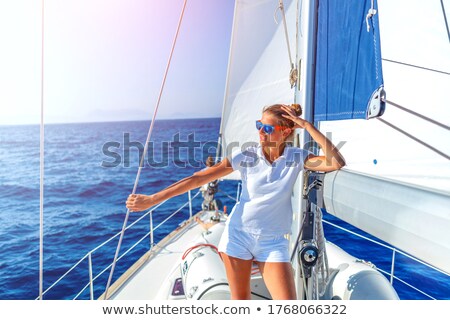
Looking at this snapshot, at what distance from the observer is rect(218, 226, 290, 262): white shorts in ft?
6.30

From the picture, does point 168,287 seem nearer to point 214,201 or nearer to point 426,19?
point 214,201

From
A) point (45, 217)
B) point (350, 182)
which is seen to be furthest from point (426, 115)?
point (45, 217)

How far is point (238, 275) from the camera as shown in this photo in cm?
196

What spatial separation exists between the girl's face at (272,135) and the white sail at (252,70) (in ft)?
11.4

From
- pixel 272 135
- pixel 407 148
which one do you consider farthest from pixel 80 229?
pixel 407 148

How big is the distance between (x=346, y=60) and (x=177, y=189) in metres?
1.53

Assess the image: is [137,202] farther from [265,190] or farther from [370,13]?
[370,13]

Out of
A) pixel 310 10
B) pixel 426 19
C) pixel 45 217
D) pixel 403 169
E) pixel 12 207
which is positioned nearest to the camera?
pixel 403 169

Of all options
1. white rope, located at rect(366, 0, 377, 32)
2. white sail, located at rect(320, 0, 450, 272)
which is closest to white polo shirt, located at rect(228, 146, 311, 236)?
white sail, located at rect(320, 0, 450, 272)

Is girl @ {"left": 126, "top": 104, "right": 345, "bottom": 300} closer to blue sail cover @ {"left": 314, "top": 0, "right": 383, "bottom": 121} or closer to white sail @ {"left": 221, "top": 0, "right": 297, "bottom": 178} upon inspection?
blue sail cover @ {"left": 314, "top": 0, "right": 383, "bottom": 121}
